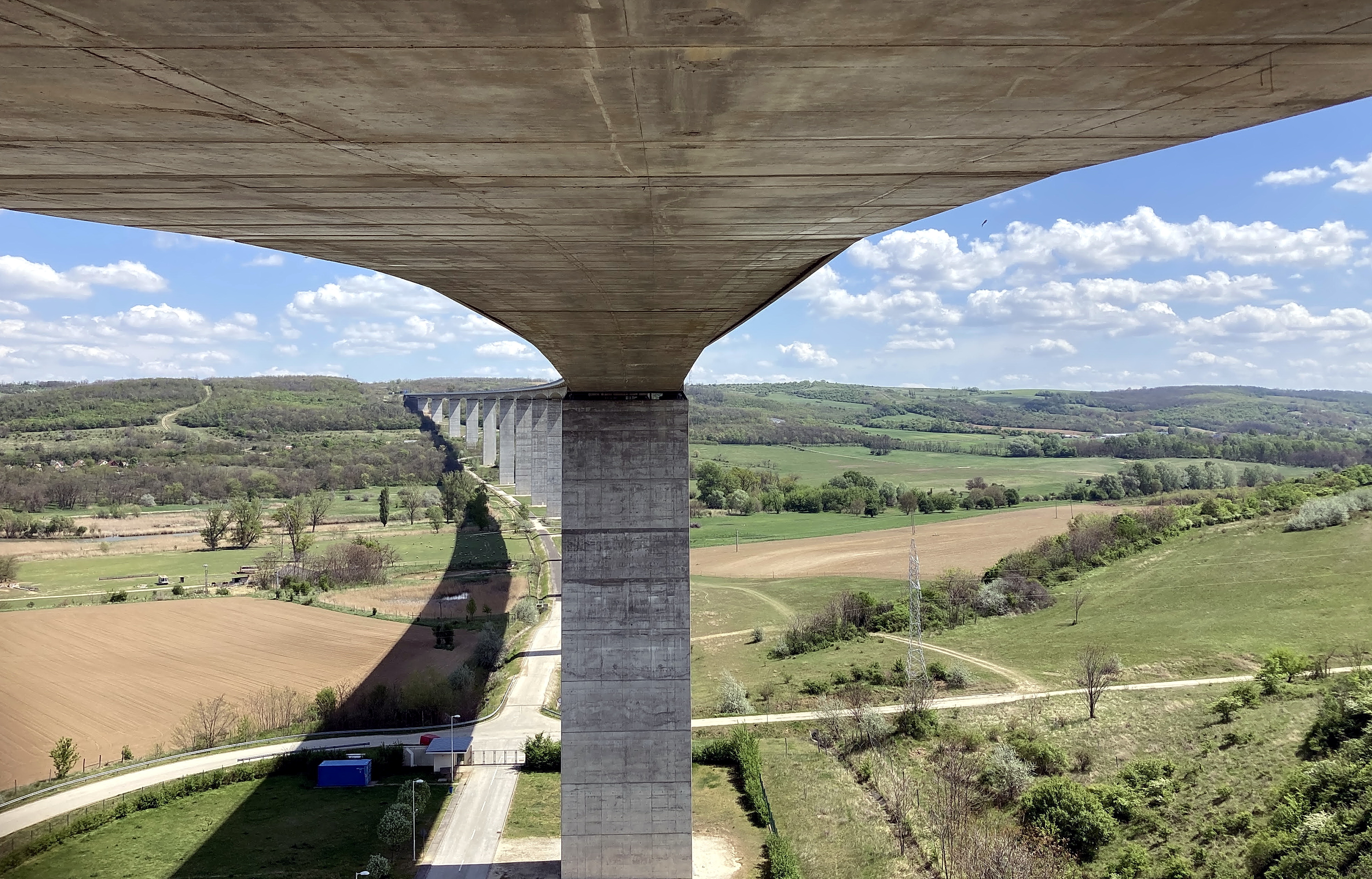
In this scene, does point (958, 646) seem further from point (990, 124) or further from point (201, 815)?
point (990, 124)

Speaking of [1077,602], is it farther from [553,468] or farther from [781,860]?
[553,468]

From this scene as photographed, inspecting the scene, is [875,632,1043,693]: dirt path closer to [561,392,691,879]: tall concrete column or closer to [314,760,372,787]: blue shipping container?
[561,392,691,879]: tall concrete column

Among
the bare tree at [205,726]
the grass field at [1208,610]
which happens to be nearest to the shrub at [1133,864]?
the grass field at [1208,610]

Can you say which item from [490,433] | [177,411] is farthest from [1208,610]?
[177,411]

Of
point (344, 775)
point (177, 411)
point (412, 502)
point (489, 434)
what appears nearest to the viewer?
point (344, 775)

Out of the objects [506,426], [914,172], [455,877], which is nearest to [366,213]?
[914,172]
